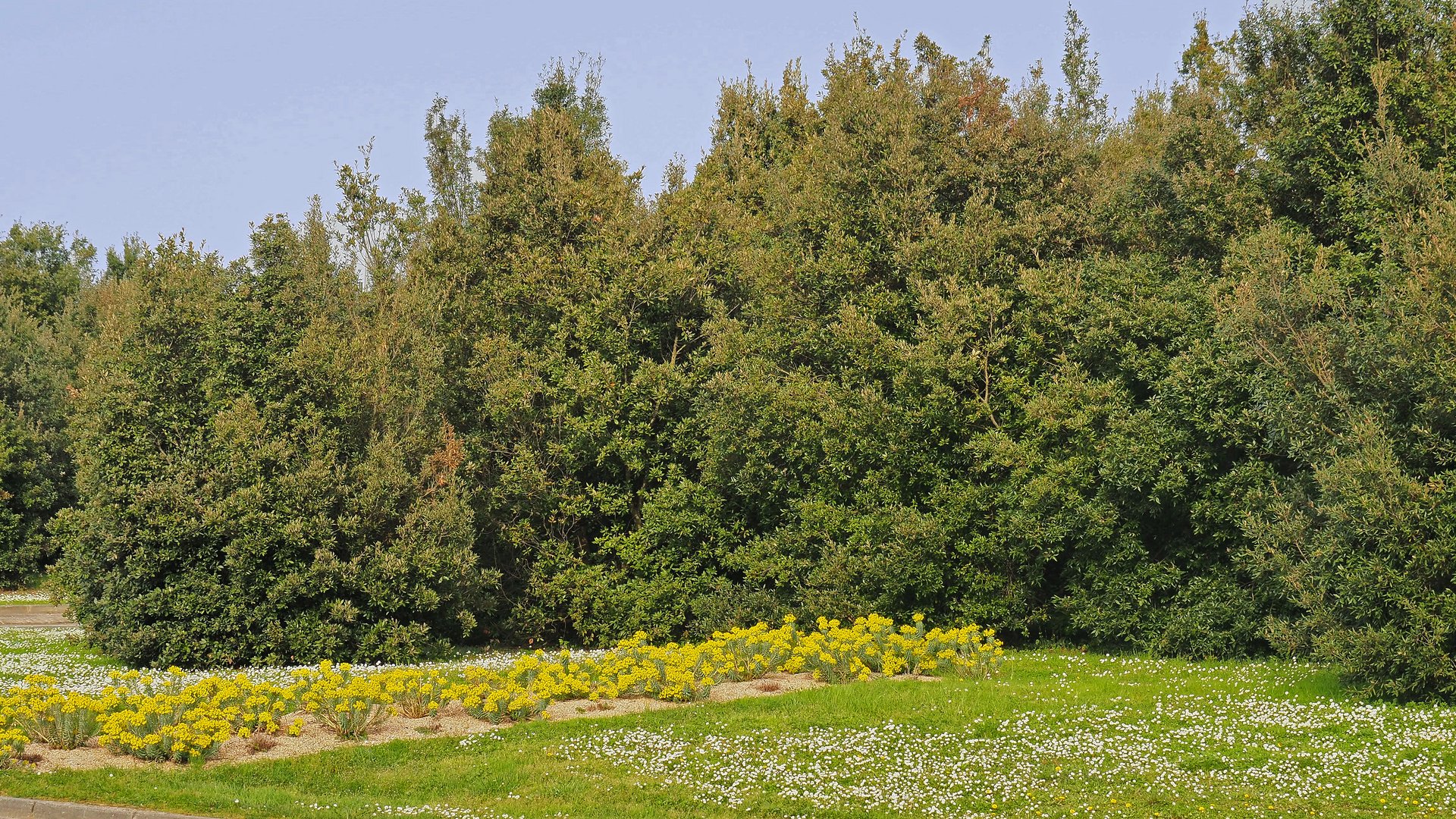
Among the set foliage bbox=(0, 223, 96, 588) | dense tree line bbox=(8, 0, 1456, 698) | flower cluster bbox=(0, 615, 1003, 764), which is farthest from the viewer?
foliage bbox=(0, 223, 96, 588)

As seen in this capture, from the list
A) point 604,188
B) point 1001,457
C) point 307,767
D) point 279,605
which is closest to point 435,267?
point 604,188

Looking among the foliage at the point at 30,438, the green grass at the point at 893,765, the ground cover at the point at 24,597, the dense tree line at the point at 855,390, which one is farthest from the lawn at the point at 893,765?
the foliage at the point at 30,438

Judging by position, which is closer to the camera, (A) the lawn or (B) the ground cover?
(A) the lawn

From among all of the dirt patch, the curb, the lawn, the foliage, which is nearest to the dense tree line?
the lawn

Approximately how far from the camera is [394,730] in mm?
12984

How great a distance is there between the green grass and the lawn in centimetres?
3

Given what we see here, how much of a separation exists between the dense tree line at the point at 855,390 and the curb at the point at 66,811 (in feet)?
31.3

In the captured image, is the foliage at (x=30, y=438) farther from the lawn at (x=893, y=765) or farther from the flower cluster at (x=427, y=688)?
the lawn at (x=893, y=765)

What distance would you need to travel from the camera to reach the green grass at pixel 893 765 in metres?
10.1

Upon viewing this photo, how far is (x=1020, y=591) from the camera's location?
2006cm

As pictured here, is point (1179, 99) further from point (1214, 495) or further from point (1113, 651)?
point (1113, 651)

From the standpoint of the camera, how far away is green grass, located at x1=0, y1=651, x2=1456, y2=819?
10070 mm

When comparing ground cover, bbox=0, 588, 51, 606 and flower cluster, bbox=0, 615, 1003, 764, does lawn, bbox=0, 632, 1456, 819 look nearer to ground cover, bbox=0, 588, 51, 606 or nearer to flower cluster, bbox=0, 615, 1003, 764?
flower cluster, bbox=0, 615, 1003, 764

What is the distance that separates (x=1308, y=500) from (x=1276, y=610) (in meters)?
2.36
